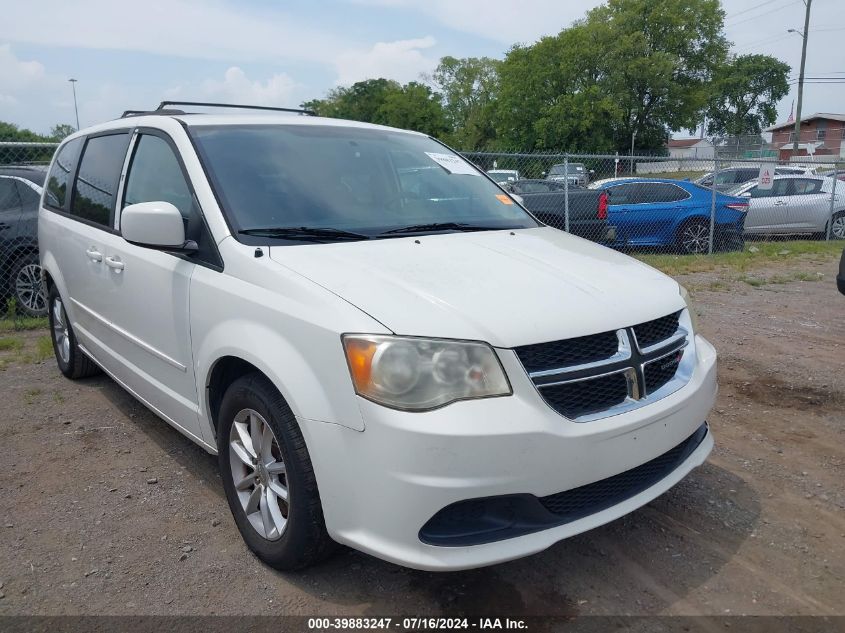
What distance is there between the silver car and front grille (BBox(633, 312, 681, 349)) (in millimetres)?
12554

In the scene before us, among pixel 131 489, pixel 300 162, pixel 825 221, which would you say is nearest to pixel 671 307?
pixel 300 162

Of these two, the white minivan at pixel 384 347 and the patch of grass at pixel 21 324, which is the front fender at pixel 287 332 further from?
the patch of grass at pixel 21 324

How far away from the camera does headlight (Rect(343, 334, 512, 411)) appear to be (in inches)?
88.9

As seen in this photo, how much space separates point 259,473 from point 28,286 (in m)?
5.82

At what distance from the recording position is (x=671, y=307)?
2.86m

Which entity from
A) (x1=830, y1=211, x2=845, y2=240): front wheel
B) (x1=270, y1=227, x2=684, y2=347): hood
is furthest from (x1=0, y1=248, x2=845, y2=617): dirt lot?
(x1=830, y1=211, x2=845, y2=240): front wheel

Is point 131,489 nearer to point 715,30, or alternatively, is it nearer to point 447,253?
point 447,253

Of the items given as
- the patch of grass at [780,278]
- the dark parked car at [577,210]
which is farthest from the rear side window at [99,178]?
the patch of grass at [780,278]

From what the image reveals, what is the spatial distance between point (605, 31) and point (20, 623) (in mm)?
57567

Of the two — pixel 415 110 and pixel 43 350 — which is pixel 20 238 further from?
pixel 415 110

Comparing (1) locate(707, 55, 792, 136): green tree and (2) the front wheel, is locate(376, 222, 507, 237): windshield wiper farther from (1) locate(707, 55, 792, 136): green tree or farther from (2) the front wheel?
(1) locate(707, 55, 792, 136): green tree

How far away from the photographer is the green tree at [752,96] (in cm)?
8150

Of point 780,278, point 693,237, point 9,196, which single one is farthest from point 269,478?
point 693,237

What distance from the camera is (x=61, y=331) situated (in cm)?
533
